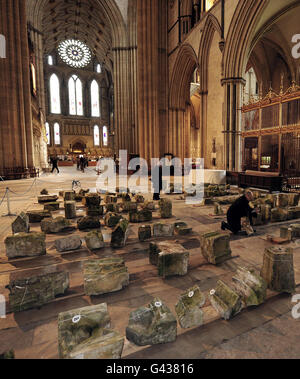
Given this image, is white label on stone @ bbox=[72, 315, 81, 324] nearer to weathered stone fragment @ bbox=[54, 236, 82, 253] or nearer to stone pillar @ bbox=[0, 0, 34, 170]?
weathered stone fragment @ bbox=[54, 236, 82, 253]

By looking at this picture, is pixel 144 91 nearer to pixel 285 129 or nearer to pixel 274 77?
pixel 274 77

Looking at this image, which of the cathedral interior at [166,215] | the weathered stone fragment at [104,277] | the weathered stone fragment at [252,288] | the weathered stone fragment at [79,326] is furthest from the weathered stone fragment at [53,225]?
the weathered stone fragment at [252,288]

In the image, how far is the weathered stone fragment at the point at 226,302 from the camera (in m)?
2.25

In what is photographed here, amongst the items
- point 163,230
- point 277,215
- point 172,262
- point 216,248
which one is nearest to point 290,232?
point 277,215

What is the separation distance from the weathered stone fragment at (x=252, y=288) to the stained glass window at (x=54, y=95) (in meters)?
50.2

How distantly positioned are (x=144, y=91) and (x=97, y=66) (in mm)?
35643

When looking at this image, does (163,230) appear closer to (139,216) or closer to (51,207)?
(139,216)

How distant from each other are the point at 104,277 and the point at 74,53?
53.2 meters

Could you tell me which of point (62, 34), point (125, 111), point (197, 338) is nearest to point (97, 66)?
point (62, 34)

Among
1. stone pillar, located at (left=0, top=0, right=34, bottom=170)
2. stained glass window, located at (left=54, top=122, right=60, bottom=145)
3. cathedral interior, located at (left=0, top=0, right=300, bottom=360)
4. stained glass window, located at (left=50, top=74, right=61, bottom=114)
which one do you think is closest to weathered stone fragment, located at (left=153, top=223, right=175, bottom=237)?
cathedral interior, located at (left=0, top=0, right=300, bottom=360)

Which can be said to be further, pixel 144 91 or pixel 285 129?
pixel 144 91

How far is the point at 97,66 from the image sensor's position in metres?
49.2

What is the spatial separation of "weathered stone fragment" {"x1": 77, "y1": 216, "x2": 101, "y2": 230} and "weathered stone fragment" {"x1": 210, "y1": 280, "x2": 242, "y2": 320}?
11.3ft

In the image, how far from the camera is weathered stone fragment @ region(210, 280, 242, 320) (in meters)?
2.25
